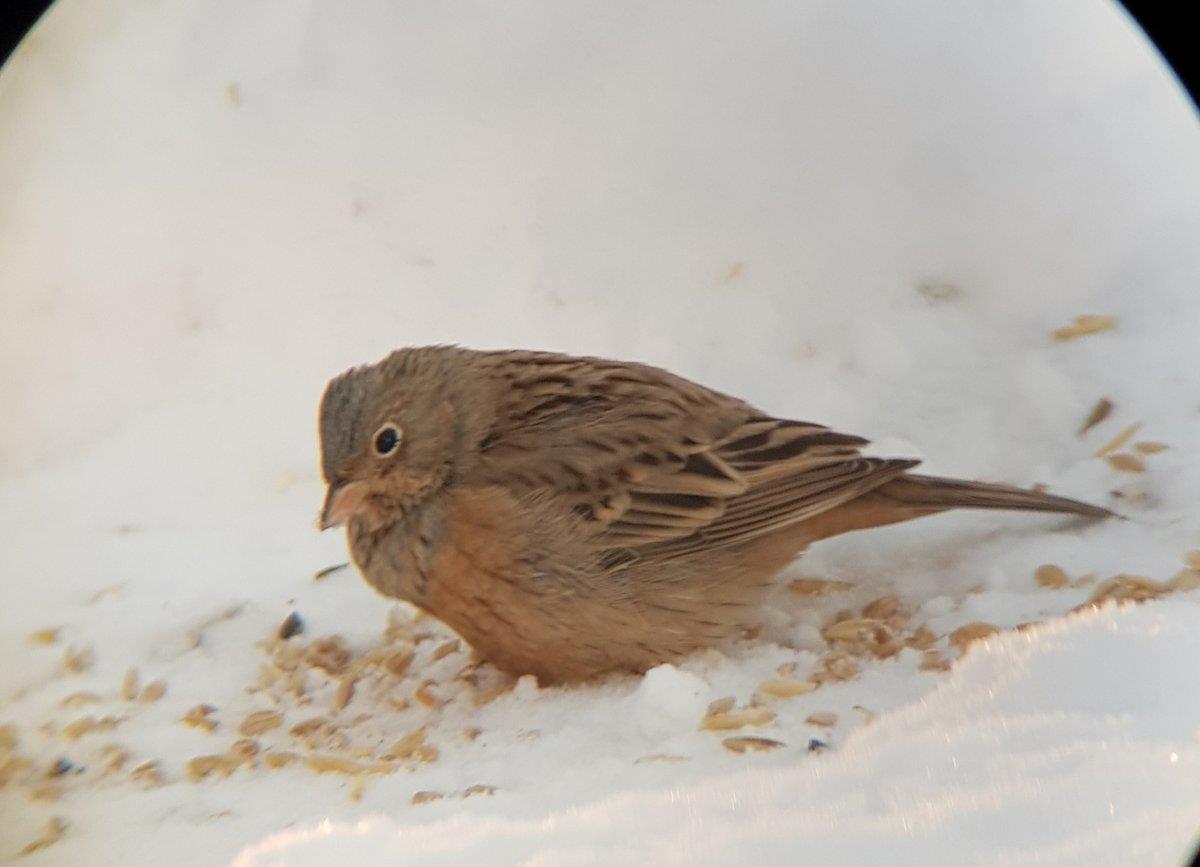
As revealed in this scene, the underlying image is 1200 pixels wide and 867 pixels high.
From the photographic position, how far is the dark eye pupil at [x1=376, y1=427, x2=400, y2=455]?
5.15 feet

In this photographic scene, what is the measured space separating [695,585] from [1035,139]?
2.54 ft

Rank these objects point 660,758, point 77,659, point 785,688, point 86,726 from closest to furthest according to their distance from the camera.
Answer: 1. point 660,758
2. point 785,688
3. point 86,726
4. point 77,659

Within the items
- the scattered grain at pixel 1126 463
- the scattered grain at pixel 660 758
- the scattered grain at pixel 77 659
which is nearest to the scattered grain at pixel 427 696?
the scattered grain at pixel 660 758

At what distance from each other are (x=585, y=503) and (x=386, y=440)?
0.89ft

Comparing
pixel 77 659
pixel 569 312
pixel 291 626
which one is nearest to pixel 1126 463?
pixel 569 312

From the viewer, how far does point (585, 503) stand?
5.10 feet

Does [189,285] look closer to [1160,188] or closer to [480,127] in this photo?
[480,127]

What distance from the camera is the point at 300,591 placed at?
1.81 meters

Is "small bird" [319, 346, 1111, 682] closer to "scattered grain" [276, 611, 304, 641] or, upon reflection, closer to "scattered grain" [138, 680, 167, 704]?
"scattered grain" [276, 611, 304, 641]

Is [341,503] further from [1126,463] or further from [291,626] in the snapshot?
[1126,463]

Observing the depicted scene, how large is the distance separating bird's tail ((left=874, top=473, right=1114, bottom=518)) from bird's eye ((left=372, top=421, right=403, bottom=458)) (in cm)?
63

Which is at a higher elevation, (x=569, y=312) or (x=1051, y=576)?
(x=569, y=312)

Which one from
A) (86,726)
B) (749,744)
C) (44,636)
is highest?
(44,636)

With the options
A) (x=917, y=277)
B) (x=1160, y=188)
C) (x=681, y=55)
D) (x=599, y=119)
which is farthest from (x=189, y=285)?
(x=1160, y=188)
